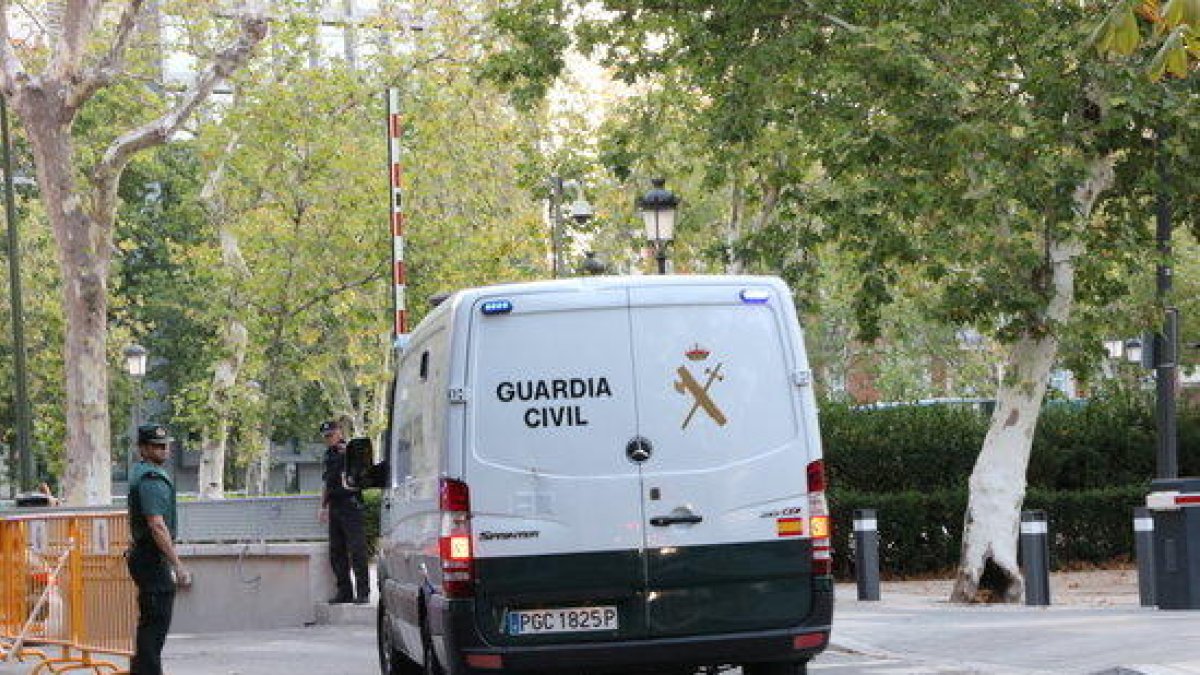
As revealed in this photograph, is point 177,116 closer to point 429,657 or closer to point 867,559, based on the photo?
point 867,559

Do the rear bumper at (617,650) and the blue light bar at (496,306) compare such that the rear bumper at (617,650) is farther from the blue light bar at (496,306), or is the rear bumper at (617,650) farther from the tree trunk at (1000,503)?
the tree trunk at (1000,503)

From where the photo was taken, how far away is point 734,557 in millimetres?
11516

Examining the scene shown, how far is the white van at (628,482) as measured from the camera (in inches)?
451

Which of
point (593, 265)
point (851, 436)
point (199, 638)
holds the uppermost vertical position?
point (593, 265)

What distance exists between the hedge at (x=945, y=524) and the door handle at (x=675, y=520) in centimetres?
1796

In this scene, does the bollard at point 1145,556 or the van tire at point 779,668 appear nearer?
the van tire at point 779,668

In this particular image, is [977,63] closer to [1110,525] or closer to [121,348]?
[1110,525]

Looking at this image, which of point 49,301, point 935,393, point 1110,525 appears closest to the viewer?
point 1110,525

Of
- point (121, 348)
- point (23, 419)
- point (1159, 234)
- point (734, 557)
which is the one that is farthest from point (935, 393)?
point (734, 557)

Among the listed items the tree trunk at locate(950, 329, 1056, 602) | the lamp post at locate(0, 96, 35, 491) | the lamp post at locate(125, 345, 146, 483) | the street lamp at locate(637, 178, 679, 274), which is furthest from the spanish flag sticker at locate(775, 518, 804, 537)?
the lamp post at locate(125, 345, 146, 483)

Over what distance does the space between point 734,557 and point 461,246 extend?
35.5 meters

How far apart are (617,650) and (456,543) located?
92 centimetres

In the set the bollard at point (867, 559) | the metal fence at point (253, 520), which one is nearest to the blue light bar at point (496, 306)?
the metal fence at point (253, 520)

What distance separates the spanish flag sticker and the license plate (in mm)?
884
